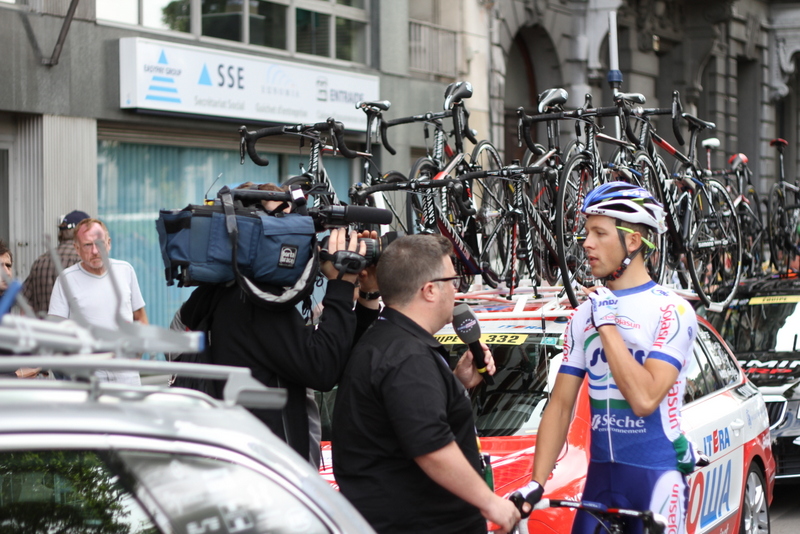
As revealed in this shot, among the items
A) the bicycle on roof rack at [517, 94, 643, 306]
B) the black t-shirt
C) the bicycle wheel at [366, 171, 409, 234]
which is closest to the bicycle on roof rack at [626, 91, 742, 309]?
the bicycle on roof rack at [517, 94, 643, 306]

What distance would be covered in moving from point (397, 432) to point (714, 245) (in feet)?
20.1

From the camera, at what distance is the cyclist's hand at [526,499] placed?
139 inches

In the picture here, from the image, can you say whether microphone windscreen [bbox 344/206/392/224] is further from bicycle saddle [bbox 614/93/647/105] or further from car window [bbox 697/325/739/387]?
bicycle saddle [bbox 614/93/647/105]

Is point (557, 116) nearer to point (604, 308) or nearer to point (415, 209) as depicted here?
point (415, 209)

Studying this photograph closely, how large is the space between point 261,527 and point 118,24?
37.9 ft

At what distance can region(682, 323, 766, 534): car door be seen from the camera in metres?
5.28

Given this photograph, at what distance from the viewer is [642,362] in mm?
4078

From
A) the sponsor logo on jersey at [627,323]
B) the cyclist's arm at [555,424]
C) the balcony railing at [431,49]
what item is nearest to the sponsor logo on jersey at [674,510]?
the cyclist's arm at [555,424]

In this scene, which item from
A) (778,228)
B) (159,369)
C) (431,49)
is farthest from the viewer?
(431,49)

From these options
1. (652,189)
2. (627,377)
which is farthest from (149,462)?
(652,189)

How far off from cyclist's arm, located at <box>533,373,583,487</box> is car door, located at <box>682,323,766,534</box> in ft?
3.80

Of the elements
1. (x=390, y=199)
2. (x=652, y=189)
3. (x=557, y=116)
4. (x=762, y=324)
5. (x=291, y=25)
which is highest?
(x=291, y=25)

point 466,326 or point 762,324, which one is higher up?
point 466,326

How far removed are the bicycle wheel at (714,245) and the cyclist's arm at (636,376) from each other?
450 cm
